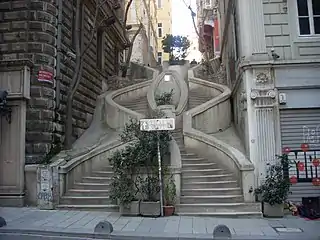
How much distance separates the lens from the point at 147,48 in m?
44.8

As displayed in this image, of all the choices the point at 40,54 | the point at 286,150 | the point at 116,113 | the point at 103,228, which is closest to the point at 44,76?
the point at 40,54

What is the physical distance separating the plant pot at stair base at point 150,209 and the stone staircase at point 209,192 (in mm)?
698

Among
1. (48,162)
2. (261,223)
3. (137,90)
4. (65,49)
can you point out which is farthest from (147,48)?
(261,223)

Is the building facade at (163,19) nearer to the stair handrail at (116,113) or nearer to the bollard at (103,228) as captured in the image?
the stair handrail at (116,113)

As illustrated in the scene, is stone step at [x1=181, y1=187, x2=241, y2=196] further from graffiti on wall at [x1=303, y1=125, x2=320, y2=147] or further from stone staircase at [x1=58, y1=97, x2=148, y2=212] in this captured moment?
graffiti on wall at [x1=303, y1=125, x2=320, y2=147]

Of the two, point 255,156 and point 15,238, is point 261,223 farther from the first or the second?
point 15,238

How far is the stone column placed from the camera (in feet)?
38.2

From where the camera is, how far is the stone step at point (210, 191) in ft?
37.1

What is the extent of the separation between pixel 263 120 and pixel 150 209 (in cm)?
438

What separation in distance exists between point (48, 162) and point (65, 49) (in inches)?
201

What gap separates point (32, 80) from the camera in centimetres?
1372

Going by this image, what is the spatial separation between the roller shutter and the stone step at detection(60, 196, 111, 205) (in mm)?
5528

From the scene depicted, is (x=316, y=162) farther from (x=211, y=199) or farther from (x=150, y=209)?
(x=150, y=209)

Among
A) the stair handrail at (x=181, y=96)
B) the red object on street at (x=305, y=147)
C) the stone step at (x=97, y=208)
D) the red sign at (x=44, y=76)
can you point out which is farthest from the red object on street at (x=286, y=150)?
A: the red sign at (x=44, y=76)
